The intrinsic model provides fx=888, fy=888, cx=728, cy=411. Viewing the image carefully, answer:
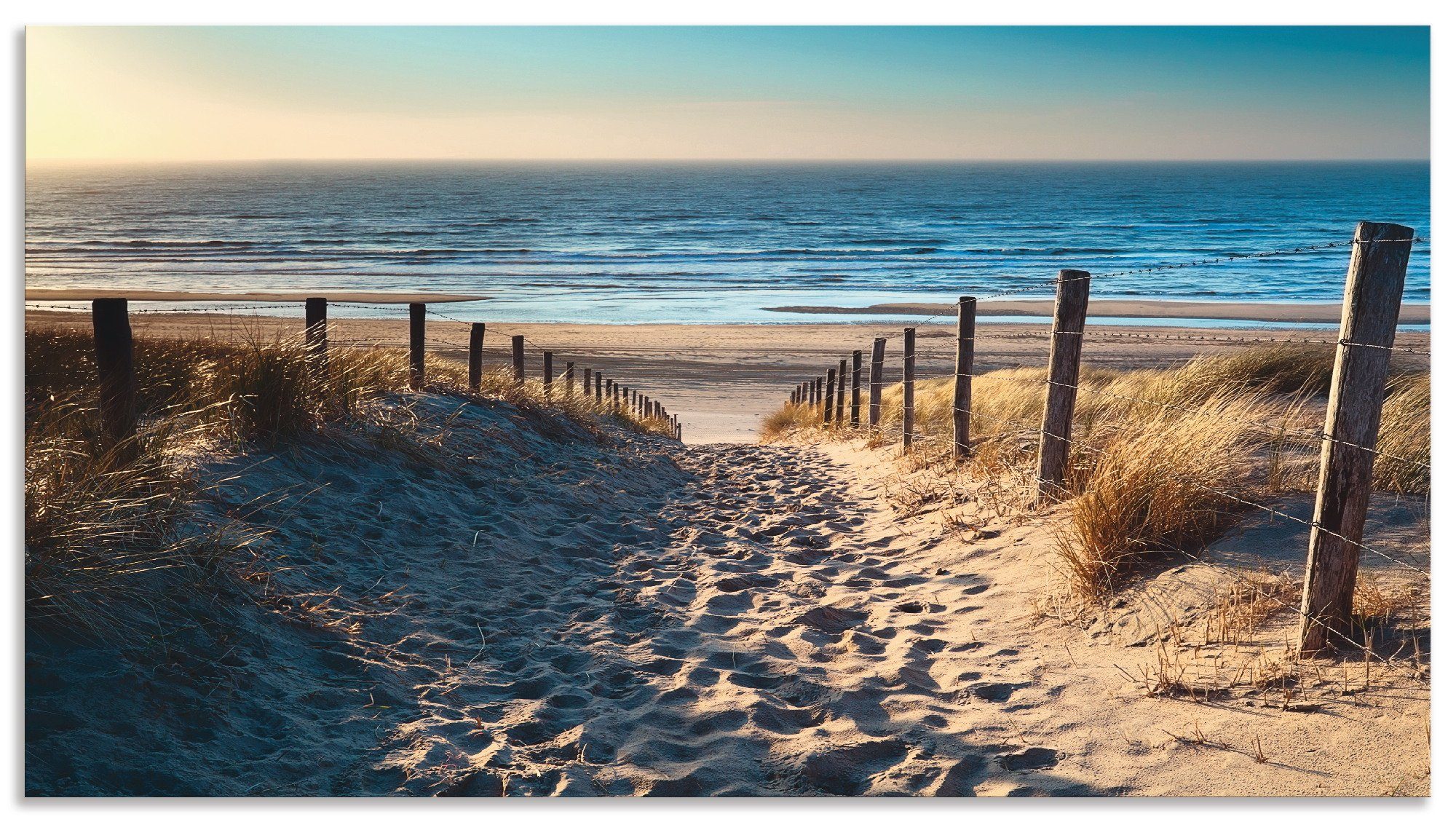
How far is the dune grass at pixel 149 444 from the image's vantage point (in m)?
3.10

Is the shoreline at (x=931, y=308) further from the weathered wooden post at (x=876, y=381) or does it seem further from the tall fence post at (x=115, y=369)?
the tall fence post at (x=115, y=369)

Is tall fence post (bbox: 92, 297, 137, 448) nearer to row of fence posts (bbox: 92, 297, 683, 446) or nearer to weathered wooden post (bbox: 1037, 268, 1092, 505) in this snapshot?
row of fence posts (bbox: 92, 297, 683, 446)

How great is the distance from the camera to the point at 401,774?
9.36 ft

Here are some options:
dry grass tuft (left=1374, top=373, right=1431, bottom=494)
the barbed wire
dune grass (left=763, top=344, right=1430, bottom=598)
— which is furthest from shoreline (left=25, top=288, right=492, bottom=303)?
dry grass tuft (left=1374, top=373, right=1431, bottom=494)

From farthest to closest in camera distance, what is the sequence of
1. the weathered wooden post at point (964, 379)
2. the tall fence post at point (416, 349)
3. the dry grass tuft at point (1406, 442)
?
the tall fence post at point (416, 349) < the weathered wooden post at point (964, 379) < the dry grass tuft at point (1406, 442)

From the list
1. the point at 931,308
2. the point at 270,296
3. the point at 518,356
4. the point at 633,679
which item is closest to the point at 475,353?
the point at 518,356

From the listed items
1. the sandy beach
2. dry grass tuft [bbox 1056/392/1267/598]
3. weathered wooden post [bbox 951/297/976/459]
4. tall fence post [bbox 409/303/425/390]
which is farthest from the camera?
the sandy beach

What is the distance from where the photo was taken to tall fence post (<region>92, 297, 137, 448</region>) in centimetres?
400

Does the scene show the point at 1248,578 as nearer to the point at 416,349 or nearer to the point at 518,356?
the point at 416,349

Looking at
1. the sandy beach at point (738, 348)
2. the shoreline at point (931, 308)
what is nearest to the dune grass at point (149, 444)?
the sandy beach at point (738, 348)

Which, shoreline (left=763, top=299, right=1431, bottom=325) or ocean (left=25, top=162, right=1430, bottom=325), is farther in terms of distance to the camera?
ocean (left=25, top=162, right=1430, bottom=325)

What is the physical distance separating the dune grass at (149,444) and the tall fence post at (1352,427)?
4.20 meters

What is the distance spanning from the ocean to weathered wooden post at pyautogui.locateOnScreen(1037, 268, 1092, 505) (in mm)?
1778

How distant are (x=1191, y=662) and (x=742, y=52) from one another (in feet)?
11.6
